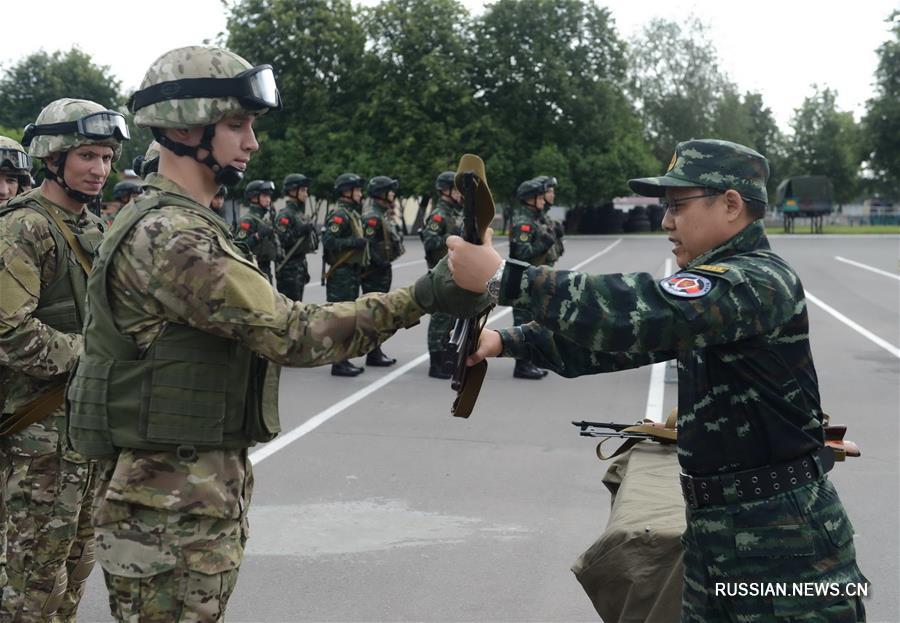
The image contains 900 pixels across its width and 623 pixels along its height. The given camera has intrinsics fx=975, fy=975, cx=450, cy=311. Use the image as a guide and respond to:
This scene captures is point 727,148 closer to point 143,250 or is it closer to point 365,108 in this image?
point 143,250

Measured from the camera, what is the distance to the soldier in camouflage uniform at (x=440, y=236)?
11.1m

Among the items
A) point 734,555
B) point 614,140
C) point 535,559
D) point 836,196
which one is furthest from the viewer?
point 836,196

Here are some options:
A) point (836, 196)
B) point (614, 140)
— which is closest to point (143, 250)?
point (614, 140)

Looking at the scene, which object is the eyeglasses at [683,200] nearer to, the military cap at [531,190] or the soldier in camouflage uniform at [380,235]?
the military cap at [531,190]

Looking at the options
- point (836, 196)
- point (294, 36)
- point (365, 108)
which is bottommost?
point (836, 196)

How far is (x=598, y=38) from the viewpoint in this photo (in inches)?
2066

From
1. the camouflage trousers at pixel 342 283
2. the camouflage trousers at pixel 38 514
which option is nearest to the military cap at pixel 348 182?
the camouflage trousers at pixel 342 283

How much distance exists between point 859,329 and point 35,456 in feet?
43.8

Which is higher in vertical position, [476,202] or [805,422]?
[476,202]

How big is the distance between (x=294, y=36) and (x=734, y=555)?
50.2 m

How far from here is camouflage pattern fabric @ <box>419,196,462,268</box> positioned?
11.5m

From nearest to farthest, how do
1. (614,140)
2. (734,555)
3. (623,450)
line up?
(734,555), (623,450), (614,140)

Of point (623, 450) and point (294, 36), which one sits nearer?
point (623, 450)

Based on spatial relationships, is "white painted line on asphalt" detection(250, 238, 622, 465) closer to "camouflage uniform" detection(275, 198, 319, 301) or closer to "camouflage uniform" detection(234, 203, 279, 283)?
"camouflage uniform" detection(275, 198, 319, 301)
